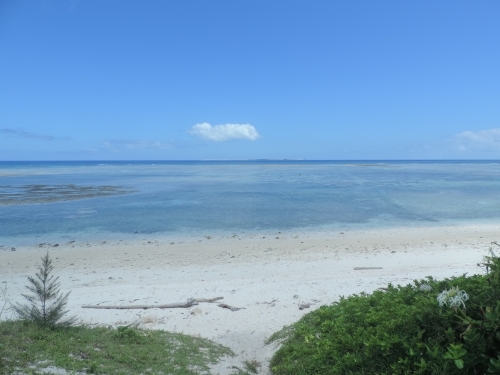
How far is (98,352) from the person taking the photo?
5.04 meters

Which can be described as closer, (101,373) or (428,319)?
(428,319)

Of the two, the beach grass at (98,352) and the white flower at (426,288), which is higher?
the white flower at (426,288)

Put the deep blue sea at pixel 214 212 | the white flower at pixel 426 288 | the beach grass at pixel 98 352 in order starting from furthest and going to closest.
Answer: the deep blue sea at pixel 214 212
the white flower at pixel 426 288
the beach grass at pixel 98 352

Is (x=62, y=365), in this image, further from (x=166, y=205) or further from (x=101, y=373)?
(x=166, y=205)

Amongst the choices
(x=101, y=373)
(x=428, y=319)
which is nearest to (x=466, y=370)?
(x=428, y=319)

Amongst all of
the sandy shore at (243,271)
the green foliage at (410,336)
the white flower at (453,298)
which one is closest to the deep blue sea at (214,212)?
the sandy shore at (243,271)

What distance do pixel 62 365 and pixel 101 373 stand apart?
18.8 inches

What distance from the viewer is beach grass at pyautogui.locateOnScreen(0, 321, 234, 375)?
450 centimetres

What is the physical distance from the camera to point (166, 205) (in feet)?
103

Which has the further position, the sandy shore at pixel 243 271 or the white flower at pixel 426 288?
the sandy shore at pixel 243 271

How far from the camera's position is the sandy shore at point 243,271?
827 centimetres

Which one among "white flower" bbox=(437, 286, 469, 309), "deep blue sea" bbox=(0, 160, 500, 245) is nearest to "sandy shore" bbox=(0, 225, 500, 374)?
"deep blue sea" bbox=(0, 160, 500, 245)

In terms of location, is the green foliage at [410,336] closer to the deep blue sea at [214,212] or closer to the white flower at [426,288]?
the white flower at [426,288]

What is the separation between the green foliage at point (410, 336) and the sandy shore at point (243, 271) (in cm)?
129
